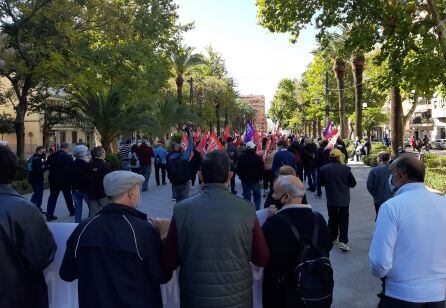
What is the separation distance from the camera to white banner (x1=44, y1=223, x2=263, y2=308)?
3.85 meters

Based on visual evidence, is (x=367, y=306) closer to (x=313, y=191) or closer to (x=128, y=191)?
(x=128, y=191)

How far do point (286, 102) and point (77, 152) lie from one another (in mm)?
69324

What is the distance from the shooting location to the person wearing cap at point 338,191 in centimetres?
697

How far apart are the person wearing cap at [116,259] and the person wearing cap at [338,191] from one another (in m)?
4.69

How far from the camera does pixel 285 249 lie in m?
3.11

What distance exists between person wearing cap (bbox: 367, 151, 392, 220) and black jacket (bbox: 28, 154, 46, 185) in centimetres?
759

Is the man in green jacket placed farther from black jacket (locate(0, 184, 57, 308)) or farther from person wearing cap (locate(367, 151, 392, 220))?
person wearing cap (locate(367, 151, 392, 220))

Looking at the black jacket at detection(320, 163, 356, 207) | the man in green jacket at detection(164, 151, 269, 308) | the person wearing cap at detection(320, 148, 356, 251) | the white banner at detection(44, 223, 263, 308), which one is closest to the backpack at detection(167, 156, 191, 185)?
the person wearing cap at detection(320, 148, 356, 251)

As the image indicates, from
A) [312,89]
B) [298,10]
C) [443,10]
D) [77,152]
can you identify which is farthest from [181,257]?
[312,89]

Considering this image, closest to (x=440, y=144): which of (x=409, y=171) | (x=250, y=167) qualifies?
(x=250, y=167)

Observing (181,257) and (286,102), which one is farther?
(286,102)

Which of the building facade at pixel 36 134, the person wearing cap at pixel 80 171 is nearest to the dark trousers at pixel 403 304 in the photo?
the person wearing cap at pixel 80 171

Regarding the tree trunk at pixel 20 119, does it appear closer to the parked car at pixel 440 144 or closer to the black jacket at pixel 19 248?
the black jacket at pixel 19 248

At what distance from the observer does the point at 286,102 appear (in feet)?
247
